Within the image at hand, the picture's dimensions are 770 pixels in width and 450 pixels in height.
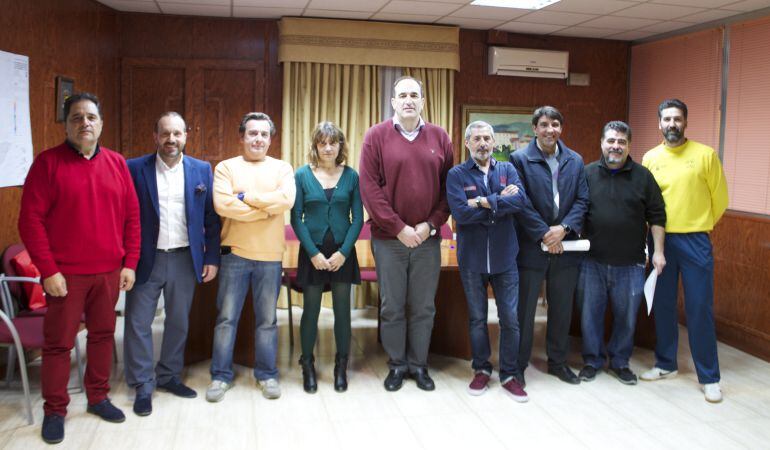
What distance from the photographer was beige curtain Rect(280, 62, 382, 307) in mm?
5730

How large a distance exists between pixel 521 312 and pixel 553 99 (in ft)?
11.2

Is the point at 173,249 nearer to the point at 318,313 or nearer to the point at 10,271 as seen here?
the point at 318,313

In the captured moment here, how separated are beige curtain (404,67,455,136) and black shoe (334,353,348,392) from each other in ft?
9.43

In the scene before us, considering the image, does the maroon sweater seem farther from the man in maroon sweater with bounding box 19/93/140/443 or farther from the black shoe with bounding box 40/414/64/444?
the black shoe with bounding box 40/414/64/444

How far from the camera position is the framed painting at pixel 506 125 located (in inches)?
248

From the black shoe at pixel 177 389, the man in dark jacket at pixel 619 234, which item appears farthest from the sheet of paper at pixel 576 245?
the black shoe at pixel 177 389

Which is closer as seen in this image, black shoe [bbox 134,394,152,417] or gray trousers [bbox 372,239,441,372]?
black shoe [bbox 134,394,152,417]

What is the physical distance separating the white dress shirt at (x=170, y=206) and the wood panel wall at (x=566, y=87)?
3390 millimetres

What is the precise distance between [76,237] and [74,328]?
0.42 meters

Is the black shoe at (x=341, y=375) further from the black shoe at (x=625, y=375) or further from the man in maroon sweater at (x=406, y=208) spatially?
the black shoe at (x=625, y=375)

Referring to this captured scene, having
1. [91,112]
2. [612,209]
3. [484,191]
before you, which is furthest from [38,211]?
[612,209]

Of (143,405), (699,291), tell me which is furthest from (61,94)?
(699,291)

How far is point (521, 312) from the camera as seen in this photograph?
368 cm

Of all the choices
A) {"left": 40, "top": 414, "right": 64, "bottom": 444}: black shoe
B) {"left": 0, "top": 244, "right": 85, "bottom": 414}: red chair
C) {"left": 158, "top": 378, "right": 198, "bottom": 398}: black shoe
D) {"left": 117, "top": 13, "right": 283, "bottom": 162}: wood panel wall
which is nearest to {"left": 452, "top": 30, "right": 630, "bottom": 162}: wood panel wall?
{"left": 117, "top": 13, "right": 283, "bottom": 162}: wood panel wall
